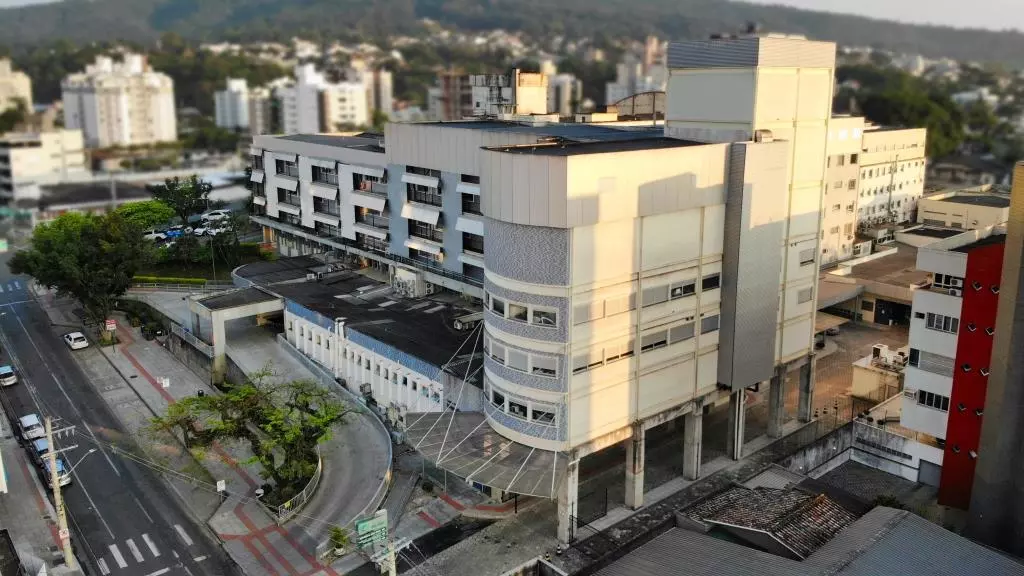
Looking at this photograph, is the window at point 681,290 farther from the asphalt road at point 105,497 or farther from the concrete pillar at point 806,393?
the asphalt road at point 105,497

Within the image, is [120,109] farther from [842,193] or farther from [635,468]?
[635,468]

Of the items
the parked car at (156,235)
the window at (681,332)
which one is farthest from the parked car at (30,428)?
the parked car at (156,235)

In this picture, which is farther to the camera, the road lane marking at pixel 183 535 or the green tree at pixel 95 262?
the green tree at pixel 95 262

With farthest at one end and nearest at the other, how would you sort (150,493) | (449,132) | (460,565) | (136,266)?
(136,266) < (449,132) < (150,493) < (460,565)

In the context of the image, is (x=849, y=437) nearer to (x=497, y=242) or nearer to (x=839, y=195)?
(x=497, y=242)

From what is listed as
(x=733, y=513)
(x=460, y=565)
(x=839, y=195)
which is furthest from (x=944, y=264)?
(x=839, y=195)

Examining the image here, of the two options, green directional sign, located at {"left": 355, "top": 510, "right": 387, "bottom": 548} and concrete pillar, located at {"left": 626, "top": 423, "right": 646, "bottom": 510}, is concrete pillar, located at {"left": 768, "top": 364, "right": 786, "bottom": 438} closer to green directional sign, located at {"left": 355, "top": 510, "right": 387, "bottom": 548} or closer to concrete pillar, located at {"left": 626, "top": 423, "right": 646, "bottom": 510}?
concrete pillar, located at {"left": 626, "top": 423, "right": 646, "bottom": 510}
